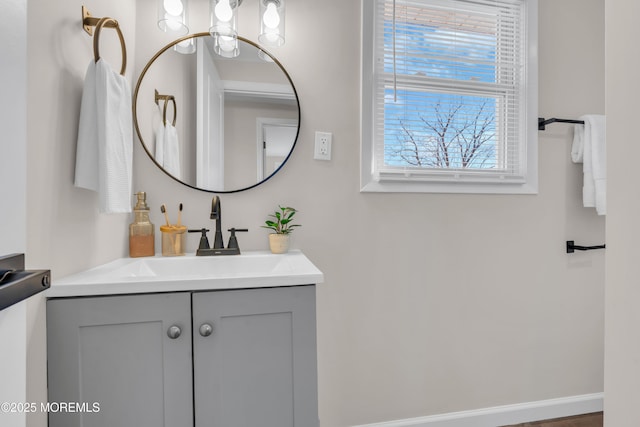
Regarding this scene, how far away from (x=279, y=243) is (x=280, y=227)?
0.27ft

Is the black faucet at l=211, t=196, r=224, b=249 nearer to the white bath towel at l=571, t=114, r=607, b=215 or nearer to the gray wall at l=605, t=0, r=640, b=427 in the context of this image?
the gray wall at l=605, t=0, r=640, b=427

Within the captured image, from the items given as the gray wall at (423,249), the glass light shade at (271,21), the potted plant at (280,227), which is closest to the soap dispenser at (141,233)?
the gray wall at (423,249)

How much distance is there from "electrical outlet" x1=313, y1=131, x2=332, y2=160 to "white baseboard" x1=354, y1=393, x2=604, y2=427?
1.32 m

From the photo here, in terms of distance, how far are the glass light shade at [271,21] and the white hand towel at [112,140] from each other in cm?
64

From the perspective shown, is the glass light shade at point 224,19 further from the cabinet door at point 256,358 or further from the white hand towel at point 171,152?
the cabinet door at point 256,358

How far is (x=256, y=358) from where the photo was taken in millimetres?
919

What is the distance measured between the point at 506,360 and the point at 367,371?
0.78m

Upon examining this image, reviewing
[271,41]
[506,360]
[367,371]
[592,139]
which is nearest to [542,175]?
[592,139]

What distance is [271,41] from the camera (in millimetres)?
1460

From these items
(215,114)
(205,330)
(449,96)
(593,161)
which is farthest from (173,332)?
(593,161)

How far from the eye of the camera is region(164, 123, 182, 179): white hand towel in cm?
144

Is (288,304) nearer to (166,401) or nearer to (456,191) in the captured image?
(166,401)

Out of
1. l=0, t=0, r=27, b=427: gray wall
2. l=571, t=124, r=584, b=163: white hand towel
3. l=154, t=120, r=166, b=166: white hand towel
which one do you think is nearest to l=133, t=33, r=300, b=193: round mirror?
l=154, t=120, r=166, b=166: white hand towel

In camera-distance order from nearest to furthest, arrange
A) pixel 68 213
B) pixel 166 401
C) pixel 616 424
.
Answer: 1. pixel 616 424
2. pixel 166 401
3. pixel 68 213
